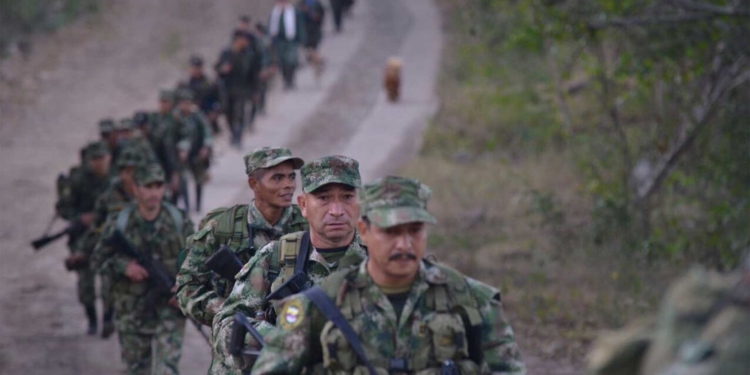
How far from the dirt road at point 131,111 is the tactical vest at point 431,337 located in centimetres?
585

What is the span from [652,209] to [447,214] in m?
2.71

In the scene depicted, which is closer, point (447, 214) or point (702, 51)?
point (702, 51)

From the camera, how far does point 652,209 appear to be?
14.1 metres

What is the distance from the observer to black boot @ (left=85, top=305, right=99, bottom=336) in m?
11.7

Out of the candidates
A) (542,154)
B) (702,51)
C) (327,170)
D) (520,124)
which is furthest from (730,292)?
(520,124)

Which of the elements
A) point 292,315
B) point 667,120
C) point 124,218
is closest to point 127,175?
point 124,218

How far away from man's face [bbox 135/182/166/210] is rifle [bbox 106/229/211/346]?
0.28 metres

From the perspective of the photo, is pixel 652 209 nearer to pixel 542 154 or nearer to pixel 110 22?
pixel 542 154

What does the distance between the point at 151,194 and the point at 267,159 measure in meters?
2.27

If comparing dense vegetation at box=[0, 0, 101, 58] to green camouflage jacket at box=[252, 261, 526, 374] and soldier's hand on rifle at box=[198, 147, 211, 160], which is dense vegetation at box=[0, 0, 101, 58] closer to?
soldier's hand on rifle at box=[198, 147, 211, 160]

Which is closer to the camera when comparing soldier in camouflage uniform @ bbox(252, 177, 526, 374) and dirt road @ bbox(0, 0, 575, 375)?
soldier in camouflage uniform @ bbox(252, 177, 526, 374)

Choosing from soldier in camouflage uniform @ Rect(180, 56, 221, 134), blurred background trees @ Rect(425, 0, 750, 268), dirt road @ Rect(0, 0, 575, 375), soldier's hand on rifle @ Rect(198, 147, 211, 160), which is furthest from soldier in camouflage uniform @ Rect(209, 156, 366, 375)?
soldier in camouflage uniform @ Rect(180, 56, 221, 134)

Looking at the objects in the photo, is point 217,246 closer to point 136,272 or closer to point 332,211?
point 332,211

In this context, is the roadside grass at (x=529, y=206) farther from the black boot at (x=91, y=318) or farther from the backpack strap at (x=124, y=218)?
the black boot at (x=91, y=318)
